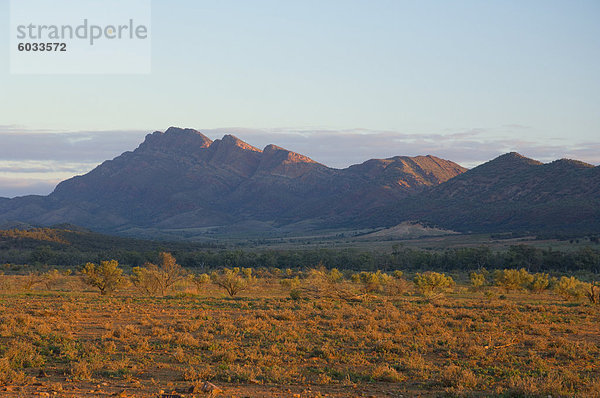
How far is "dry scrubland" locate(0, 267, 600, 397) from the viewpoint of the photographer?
39.6 ft

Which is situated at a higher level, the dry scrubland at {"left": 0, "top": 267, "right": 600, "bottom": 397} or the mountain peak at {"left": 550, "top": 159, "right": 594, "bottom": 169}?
the mountain peak at {"left": 550, "top": 159, "right": 594, "bottom": 169}

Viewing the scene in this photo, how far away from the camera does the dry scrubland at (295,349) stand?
12.1 meters

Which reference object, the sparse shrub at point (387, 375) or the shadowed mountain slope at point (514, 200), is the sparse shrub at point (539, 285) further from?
the shadowed mountain slope at point (514, 200)

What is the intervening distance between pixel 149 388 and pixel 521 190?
14412cm

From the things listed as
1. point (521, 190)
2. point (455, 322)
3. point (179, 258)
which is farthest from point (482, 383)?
point (521, 190)

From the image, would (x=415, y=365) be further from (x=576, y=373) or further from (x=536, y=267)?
(x=536, y=267)

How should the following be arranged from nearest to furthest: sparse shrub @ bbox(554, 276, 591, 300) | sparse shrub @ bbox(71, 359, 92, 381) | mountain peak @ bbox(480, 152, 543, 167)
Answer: sparse shrub @ bbox(71, 359, 92, 381) < sparse shrub @ bbox(554, 276, 591, 300) < mountain peak @ bbox(480, 152, 543, 167)

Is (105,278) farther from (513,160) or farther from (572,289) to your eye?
(513,160)

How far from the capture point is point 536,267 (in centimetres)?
6097

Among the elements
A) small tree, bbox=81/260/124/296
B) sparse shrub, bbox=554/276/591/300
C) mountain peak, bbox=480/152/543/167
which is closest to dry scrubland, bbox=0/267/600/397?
sparse shrub, bbox=554/276/591/300

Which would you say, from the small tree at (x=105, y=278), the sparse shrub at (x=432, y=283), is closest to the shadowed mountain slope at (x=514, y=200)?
the sparse shrub at (x=432, y=283)

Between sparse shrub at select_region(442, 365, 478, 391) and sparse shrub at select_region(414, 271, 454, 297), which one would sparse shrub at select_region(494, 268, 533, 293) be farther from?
sparse shrub at select_region(442, 365, 478, 391)

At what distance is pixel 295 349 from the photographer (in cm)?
1606

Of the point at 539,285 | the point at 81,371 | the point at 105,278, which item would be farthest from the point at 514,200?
the point at 81,371
